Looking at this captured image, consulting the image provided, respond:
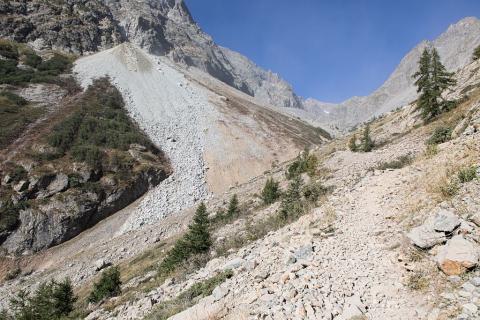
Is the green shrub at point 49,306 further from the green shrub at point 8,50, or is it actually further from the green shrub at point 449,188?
the green shrub at point 8,50

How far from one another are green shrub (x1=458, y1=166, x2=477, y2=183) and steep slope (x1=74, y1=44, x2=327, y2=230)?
105ft

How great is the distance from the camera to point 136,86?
71.8 meters

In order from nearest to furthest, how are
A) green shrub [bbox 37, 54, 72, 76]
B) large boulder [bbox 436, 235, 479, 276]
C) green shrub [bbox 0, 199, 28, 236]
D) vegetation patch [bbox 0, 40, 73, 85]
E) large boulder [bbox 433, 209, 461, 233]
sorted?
large boulder [bbox 436, 235, 479, 276]
large boulder [bbox 433, 209, 461, 233]
green shrub [bbox 0, 199, 28, 236]
vegetation patch [bbox 0, 40, 73, 85]
green shrub [bbox 37, 54, 72, 76]

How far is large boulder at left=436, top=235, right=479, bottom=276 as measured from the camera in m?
6.37

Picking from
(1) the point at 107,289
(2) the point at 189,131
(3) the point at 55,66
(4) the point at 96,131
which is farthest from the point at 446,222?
(3) the point at 55,66

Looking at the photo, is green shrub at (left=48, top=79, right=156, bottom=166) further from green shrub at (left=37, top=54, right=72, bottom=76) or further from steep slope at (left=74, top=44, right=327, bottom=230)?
green shrub at (left=37, top=54, right=72, bottom=76)

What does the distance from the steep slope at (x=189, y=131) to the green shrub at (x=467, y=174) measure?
32.1 metres

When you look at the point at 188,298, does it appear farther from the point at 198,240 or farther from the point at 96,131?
the point at 96,131

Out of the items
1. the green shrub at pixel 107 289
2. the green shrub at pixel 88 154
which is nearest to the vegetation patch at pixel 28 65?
the green shrub at pixel 88 154

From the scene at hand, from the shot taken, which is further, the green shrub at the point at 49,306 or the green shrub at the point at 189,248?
the green shrub at the point at 189,248

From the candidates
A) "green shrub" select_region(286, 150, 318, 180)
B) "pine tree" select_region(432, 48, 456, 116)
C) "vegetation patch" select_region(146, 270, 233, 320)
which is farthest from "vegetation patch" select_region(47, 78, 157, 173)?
"vegetation patch" select_region(146, 270, 233, 320)

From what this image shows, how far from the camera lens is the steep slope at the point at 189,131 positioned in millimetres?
44750

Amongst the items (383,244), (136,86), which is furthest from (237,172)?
(383,244)

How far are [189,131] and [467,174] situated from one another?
52.9m
